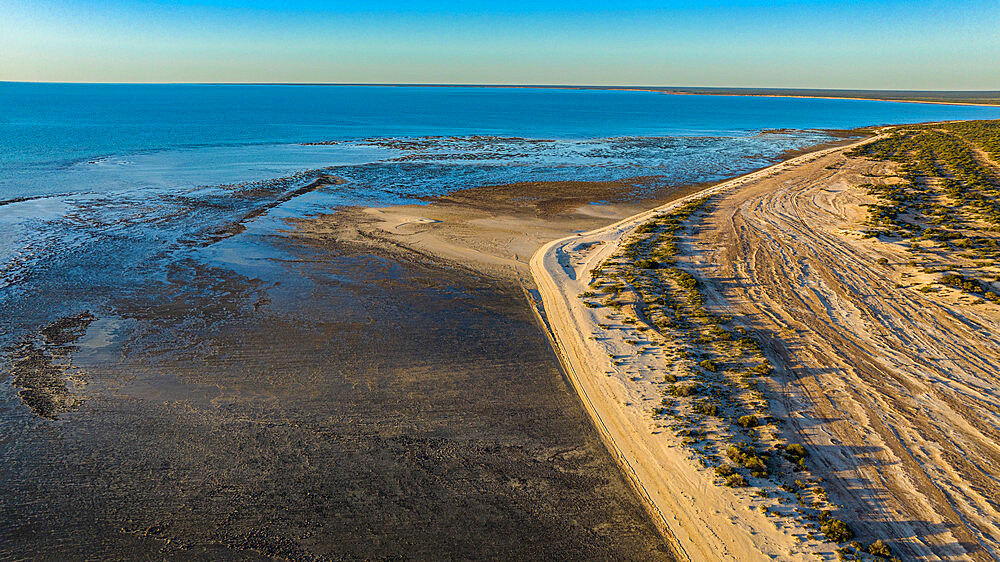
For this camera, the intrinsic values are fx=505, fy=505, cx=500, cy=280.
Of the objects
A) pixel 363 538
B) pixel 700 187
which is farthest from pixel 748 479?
pixel 700 187

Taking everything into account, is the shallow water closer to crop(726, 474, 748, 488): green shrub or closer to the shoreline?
the shoreline

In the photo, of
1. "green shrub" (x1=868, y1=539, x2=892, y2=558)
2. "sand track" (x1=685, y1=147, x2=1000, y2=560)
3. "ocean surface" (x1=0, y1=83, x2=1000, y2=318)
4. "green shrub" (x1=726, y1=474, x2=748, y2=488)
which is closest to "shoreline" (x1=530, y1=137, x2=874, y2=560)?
"green shrub" (x1=726, y1=474, x2=748, y2=488)

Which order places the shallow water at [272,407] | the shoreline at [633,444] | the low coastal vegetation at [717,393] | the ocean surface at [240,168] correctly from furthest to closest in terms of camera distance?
the ocean surface at [240,168] → the low coastal vegetation at [717,393] → the shallow water at [272,407] → the shoreline at [633,444]

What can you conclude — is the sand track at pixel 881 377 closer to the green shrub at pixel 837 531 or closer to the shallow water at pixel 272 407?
the green shrub at pixel 837 531

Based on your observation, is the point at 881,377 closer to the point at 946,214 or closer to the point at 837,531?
the point at 837,531

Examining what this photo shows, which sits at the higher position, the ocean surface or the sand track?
the ocean surface

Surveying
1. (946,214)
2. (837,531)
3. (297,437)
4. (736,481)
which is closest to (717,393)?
(736,481)

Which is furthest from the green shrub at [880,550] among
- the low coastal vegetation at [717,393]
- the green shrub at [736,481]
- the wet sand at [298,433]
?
the wet sand at [298,433]
